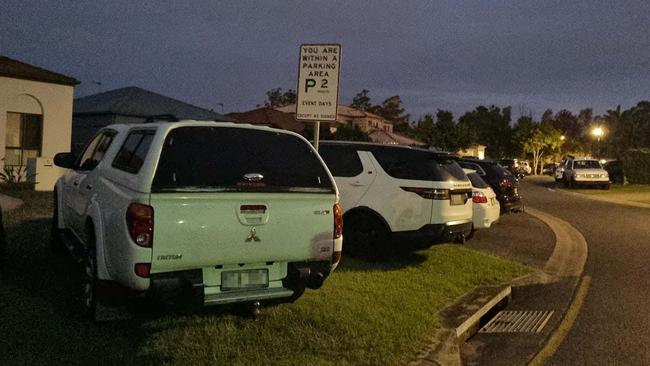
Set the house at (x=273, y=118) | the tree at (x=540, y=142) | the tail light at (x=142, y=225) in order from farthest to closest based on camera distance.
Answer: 1. the tree at (x=540, y=142)
2. the house at (x=273, y=118)
3. the tail light at (x=142, y=225)

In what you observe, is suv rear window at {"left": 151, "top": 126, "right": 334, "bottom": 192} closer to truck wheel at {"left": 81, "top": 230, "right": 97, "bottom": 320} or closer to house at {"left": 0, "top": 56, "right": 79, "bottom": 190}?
truck wheel at {"left": 81, "top": 230, "right": 97, "bottom": 320}

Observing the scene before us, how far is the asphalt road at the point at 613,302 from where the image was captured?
19.7 ft

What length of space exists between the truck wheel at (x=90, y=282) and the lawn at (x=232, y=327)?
0.47 ft

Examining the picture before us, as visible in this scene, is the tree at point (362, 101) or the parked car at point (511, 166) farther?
the tree at point (362, 101)

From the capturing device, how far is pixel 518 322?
725 centimetres

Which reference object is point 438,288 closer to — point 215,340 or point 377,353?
point 377,353

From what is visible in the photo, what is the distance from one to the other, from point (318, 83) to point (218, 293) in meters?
4.11

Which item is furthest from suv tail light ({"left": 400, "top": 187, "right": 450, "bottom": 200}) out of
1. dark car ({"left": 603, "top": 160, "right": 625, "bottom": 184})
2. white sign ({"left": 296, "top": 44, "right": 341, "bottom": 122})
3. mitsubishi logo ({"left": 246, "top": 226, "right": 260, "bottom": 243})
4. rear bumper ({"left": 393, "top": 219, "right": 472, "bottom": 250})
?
dark car ({"left": 603, "top": 160, "right": 625, "bottom": 184})

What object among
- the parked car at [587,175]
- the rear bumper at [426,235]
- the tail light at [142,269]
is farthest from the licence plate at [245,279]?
the parked car at [587,175]

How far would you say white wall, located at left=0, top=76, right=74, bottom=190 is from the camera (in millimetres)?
17422

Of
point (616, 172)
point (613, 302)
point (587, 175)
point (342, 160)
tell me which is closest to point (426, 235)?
point (342, 160)

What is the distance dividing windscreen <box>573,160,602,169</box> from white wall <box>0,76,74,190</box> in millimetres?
27968

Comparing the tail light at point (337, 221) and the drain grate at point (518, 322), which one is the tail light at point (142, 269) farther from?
the drain grate at point (518, 322)

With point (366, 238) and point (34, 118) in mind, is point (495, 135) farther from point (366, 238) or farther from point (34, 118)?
point (366, 238)
